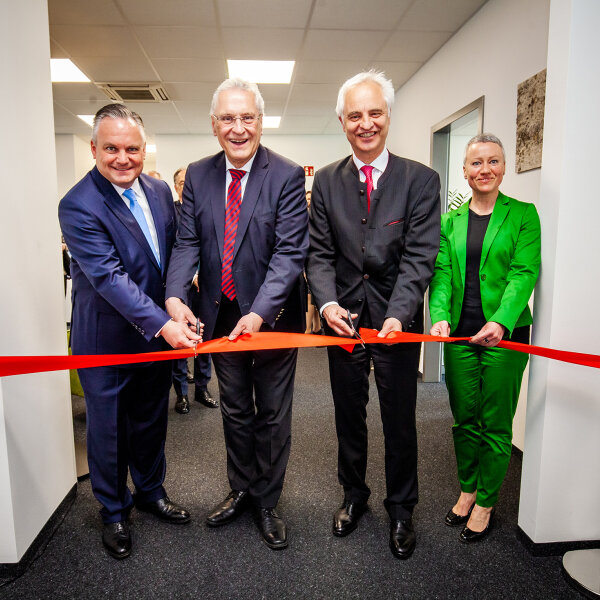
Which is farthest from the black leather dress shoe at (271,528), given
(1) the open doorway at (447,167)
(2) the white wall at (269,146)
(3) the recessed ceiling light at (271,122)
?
(2) the white wall at (269,146)

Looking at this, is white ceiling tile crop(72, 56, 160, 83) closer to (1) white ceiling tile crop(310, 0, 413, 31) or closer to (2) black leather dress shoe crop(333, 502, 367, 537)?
(1) white ceiling tile crop(310, 0, 413, 31)

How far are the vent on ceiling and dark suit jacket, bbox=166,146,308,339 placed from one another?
4052 mm

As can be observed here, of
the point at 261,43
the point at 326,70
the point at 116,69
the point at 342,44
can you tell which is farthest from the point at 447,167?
the point at 116,69

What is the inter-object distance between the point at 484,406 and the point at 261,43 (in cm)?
370

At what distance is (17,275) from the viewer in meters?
1.80

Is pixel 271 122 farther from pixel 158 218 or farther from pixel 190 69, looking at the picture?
pixel 158 218

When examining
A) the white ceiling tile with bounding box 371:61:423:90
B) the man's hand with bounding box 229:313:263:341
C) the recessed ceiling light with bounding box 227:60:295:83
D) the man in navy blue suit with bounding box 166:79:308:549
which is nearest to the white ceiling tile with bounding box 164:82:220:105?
the recessed ceiling light with bounding box 227:60:295:83

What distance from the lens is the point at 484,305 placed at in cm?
190

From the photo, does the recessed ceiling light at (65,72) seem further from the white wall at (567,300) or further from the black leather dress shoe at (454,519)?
the black leather dress shoe at (454,519)

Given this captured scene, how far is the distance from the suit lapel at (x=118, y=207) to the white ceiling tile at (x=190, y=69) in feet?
10.9

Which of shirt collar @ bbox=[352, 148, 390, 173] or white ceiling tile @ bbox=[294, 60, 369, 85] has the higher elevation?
white ceiling tile @ bbox=[294, 60, 369, 85]

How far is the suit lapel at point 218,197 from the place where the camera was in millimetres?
1838

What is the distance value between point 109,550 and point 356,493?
3.39ft

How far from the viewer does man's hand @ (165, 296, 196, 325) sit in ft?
5.78
